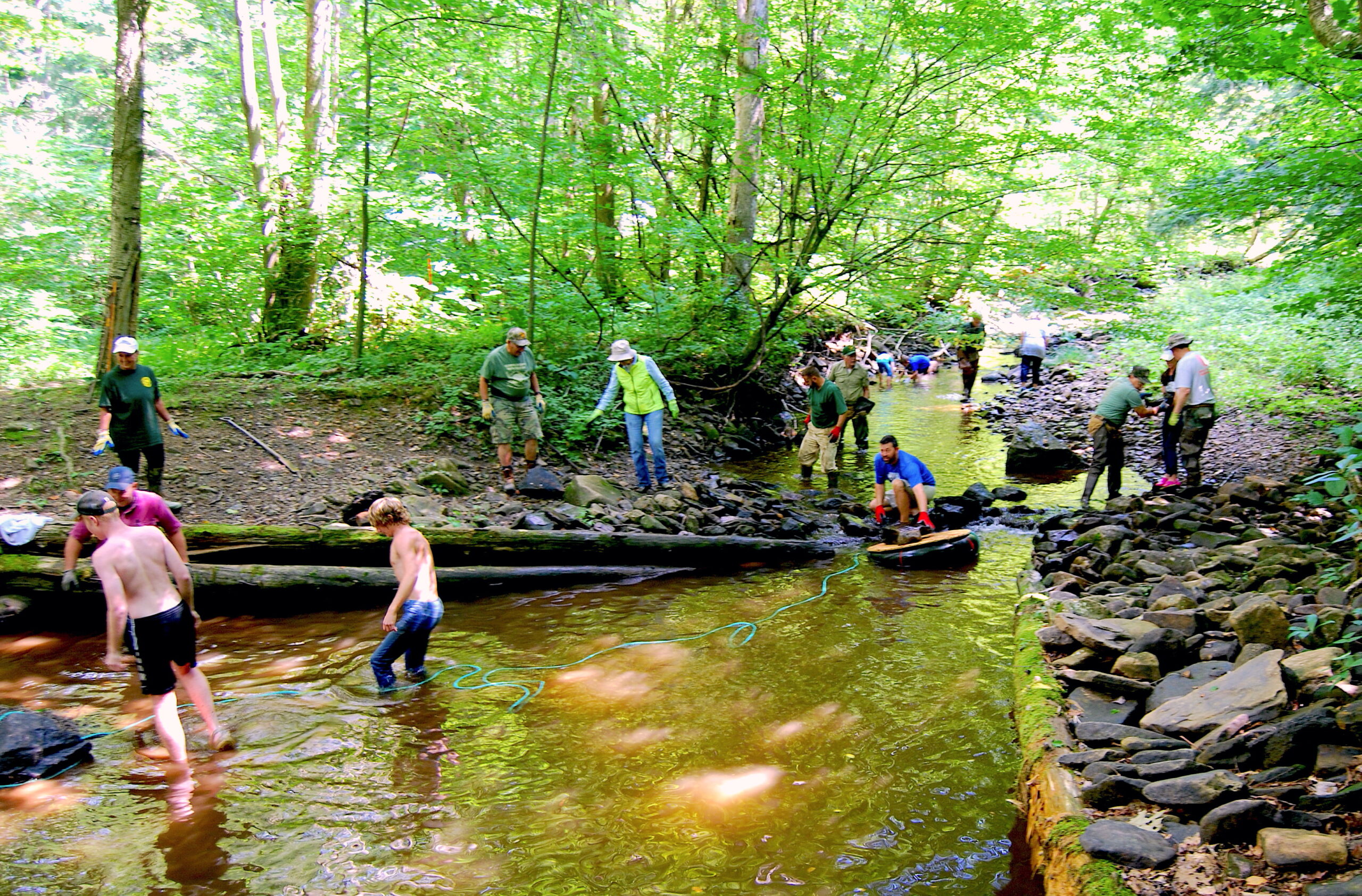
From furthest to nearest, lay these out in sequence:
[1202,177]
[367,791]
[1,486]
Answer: [1202,177], [1,486], [367,791]

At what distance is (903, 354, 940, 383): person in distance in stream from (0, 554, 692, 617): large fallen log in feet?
50.3

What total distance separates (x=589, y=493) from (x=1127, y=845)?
24.9ft

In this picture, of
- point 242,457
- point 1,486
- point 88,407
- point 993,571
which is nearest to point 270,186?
point 88,407

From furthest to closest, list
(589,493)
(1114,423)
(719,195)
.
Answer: (719,195) → (1114,423) → (589,493)

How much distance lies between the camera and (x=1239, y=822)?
3.14 m

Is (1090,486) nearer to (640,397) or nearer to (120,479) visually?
(640,397)

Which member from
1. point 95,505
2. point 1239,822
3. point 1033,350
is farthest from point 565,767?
point 1033,350

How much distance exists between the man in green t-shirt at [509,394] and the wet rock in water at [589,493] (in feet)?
2.48

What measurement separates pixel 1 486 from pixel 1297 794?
10.8 m

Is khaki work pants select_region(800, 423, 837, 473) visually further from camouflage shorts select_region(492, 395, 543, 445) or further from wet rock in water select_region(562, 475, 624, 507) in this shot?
camouflage shorts select_region(492, 395, 543, 445)

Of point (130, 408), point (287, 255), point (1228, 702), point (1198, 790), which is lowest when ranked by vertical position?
point (1198, 790)

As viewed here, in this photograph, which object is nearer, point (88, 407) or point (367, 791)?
point (367, 791)

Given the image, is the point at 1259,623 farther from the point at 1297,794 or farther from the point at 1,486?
the point at 1,486

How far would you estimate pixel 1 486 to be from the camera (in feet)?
27.4
